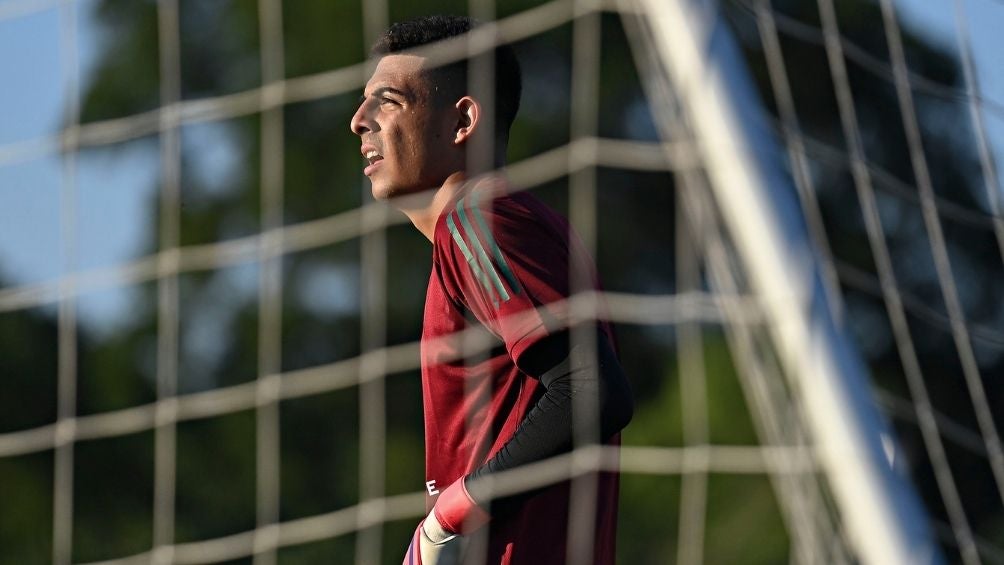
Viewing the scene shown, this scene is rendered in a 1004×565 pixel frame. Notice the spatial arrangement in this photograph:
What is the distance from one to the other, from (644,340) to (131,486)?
3072 millimetres

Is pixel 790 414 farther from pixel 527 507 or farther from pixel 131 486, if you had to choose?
pixel 131 486

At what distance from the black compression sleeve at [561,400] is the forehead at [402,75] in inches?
15.8

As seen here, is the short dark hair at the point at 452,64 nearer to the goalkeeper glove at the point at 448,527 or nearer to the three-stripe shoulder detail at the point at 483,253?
the three-stripe shoulder detail at the point at 483,253

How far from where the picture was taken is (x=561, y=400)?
224cm

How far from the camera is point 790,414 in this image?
8.50 feet

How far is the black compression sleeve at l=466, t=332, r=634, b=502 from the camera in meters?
2.23

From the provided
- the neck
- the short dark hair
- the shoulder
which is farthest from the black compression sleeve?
the short dark hair

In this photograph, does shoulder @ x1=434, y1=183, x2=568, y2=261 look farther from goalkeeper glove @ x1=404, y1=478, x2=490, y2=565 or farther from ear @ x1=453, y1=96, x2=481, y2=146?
goalkeeper glove @ x1=404, y1=478, x2=490, y2=565

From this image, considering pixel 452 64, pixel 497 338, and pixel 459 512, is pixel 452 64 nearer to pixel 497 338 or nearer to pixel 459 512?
pixel 497 338

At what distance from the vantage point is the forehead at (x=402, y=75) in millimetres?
2445

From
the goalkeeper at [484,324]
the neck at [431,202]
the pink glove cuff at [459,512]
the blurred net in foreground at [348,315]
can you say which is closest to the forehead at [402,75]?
the goalkeeper at [484,324]

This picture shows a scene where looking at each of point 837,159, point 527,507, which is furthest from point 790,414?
point 837,159

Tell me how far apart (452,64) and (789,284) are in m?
0.50

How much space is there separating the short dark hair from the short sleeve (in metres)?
0.17
